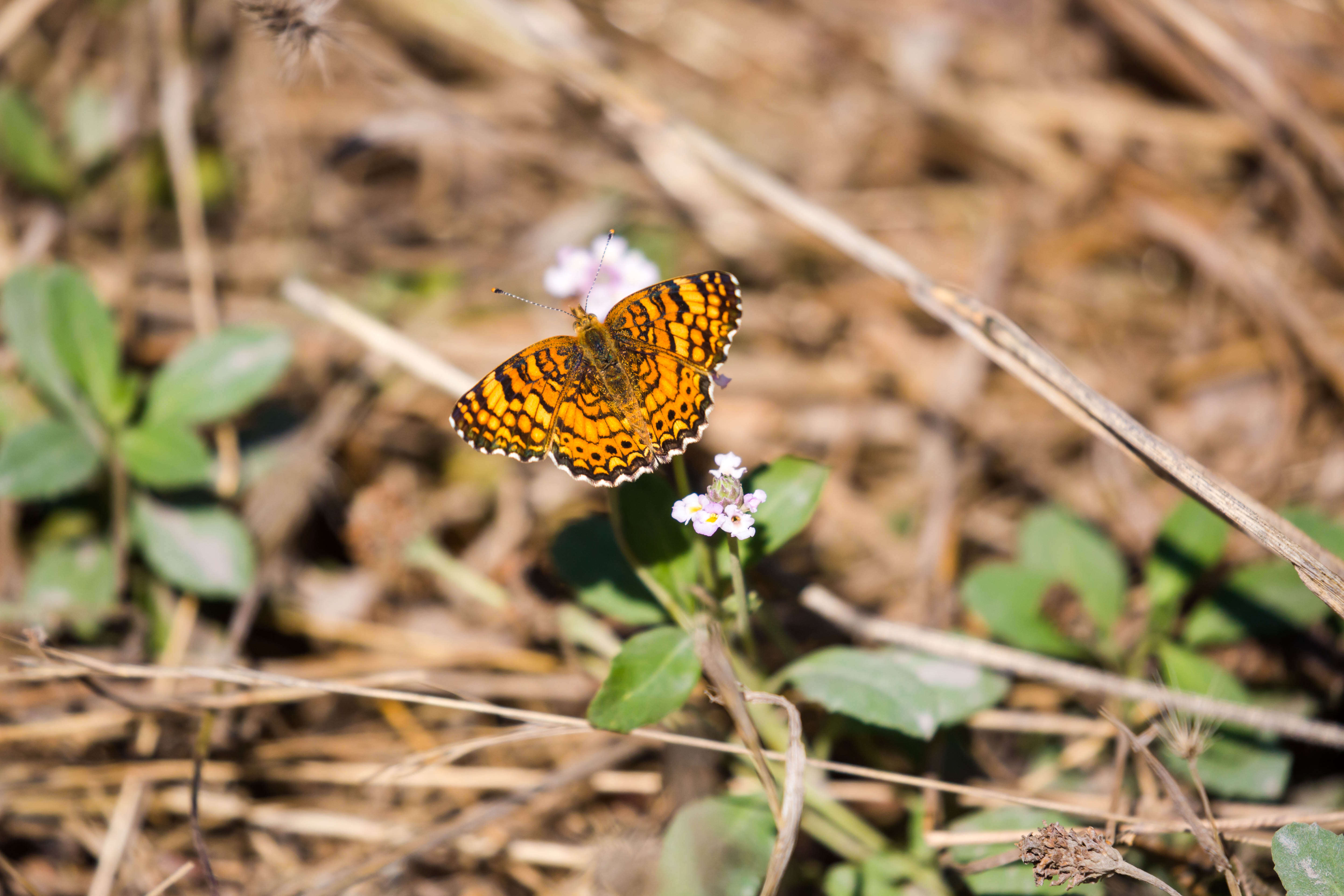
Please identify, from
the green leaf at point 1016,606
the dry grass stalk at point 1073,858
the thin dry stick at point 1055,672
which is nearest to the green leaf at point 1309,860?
the dry grass stalk at point 1073,858

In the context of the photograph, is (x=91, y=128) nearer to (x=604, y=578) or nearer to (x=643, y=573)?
(x=604, y=578)

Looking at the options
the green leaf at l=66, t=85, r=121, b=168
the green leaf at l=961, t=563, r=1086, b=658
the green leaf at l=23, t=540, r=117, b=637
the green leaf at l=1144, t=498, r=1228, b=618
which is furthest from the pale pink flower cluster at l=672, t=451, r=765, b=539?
the green leaf at l=66, t=85, r=121, b=168

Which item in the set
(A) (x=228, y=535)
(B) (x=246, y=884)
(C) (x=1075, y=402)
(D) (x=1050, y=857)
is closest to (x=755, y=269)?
(C) (x=1075, y=402)

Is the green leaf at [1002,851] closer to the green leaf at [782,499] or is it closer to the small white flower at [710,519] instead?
the green leaf at [782,499]

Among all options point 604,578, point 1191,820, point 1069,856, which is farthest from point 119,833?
point 1191,820

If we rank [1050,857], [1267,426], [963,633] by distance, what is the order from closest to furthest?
Answer: [1050,857], [963,633], [1267,426]

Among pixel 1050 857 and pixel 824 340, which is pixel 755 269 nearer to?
pixel 824 340
